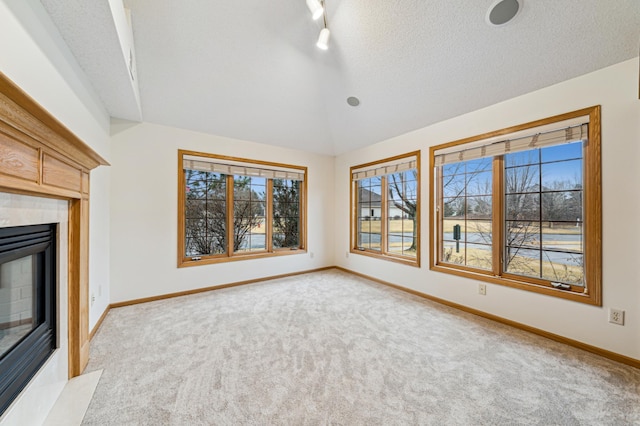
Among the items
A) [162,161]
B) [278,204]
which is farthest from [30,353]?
[278,204]

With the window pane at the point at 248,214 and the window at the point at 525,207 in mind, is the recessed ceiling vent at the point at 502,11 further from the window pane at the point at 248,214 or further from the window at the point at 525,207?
the window pane at the point at 248,214

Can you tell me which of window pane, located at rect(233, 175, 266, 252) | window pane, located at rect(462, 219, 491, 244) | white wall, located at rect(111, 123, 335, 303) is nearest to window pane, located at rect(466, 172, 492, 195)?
window pane, located at rect(462, 219, 491, 244)

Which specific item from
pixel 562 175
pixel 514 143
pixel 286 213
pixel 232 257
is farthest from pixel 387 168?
pixel 232 257

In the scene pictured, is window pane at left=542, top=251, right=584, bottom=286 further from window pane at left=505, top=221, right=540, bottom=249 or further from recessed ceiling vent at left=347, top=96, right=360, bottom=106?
recessed ceiling vent at left=347, top=96, right=360, bottom=106

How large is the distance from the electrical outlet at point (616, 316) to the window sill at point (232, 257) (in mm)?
3864

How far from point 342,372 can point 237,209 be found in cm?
302

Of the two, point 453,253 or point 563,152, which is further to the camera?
point 453,253

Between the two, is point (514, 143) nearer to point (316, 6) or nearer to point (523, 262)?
point (523, 262)

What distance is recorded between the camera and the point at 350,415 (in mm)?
1479

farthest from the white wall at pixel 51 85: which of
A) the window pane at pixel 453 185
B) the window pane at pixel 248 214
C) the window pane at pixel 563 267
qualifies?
the window pane at pixel 563 267

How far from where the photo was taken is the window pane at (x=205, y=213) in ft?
12.2

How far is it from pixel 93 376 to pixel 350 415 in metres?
1.86

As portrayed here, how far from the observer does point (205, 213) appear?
12.6ft

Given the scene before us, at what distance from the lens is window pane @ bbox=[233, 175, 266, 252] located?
4.16 metres
